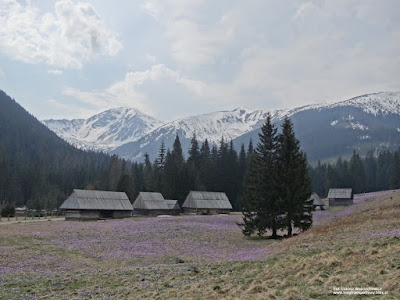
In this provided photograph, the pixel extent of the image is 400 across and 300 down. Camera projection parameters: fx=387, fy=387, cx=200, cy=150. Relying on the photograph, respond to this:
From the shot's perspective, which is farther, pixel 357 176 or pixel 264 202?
pixel 357 176

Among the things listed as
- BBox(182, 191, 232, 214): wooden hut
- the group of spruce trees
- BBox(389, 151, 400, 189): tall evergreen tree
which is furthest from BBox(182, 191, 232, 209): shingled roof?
BBox(389, 151, 400, 189): tall evergreen tree

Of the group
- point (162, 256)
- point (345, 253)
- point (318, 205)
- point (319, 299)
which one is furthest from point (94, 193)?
point (319, 299)

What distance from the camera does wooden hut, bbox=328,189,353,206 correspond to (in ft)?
373

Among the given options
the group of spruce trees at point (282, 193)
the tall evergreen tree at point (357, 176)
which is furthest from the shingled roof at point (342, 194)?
the group of spruce trees at point (282, 193)

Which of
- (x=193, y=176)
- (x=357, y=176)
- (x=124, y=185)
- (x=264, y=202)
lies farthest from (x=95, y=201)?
(x=357, y=176)

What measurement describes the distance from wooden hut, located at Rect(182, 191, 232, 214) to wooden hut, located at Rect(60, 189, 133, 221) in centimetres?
1401

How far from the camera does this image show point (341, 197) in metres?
115

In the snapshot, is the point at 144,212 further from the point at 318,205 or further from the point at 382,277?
the point at 382,277

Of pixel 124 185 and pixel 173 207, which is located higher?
pixel 124 185

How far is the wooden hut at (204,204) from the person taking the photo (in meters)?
88.2

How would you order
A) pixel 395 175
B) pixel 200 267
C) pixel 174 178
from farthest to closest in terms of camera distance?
pixel 395 175 → pixel 174 178 → pixel 200 267

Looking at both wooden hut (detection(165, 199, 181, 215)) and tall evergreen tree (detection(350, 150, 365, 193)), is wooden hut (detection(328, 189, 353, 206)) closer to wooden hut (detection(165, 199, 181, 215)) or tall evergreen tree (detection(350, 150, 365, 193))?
tall evergreen tree (detection(350, 150, 365, 193))

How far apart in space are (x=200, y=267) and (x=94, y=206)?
55003mm

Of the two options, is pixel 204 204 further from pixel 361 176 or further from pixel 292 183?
pixel 361 176
